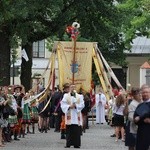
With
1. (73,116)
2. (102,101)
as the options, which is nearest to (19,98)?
(73,116)

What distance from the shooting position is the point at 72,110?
2300 centimetres

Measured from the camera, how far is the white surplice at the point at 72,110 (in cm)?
2275

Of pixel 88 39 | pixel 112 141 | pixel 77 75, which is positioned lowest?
pixel 112 141

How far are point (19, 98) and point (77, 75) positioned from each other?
2.21m

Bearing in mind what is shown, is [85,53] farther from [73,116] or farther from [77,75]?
[73,116]

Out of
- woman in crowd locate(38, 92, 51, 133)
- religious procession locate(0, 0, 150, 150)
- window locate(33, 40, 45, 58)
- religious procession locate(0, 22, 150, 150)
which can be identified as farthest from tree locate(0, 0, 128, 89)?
window locate(33, 40, 45, 58)

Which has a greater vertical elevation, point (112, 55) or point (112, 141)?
point (112, 55)

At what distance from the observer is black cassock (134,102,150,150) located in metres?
15.0

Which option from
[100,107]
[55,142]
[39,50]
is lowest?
[55,142]

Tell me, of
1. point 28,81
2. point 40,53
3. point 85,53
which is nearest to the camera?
point 85,53

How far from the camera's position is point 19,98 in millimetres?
27188

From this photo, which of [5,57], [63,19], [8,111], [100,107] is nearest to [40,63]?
[100,107]

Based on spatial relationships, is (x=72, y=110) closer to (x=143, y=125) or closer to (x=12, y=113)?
(x=12, y=113)

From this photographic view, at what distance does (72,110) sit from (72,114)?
157mm
